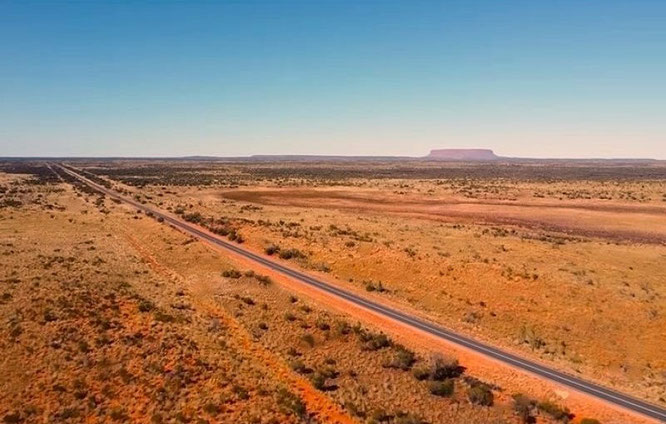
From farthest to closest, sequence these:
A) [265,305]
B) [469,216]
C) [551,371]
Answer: [469,216] → [265,305] → [551,371]

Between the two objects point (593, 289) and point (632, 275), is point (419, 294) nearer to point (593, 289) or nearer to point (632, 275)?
point (593, 289)

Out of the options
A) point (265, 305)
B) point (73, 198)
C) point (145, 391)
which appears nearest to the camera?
point (145, 391)

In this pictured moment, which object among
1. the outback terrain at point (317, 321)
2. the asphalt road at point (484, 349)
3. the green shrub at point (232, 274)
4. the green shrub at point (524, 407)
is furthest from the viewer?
the green shrub at point (232, 274)

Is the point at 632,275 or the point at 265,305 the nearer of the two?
the point at 265,305

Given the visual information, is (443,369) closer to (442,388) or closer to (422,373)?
(422,373)

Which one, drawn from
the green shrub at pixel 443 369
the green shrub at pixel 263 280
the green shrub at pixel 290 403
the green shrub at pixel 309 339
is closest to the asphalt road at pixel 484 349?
the green shrub at pixel 263 280

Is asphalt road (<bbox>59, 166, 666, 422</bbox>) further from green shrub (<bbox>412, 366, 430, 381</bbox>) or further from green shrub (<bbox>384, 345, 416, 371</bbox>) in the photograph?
green shrub (<bbox>412, 366, 430, 381</bbox>)

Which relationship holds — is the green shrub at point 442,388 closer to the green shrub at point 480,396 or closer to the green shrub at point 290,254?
the green shrub at point 480,396

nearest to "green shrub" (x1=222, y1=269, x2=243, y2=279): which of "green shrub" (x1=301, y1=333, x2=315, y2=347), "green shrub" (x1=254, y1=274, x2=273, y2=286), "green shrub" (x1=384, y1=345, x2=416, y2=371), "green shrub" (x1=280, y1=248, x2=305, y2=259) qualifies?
"green shrub" (x1=254, y1=274, x2=273, y2=286)

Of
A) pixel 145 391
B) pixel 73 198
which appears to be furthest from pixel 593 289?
pixel 73 198
